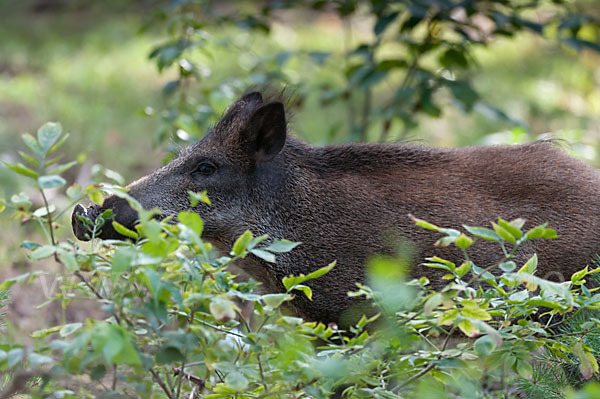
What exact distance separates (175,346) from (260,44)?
7.61 meters

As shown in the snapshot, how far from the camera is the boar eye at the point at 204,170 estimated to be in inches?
150

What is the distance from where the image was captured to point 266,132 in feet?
12.4

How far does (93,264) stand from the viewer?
2246mm

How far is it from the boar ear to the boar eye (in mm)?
210

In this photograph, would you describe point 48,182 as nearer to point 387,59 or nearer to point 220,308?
point 220,308

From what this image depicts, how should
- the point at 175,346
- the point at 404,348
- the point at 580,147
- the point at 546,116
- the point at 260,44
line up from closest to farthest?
the point at 175,346 → the point at 404,348 → the point at 580,147 → the point at 546,116 → the point at 260,44

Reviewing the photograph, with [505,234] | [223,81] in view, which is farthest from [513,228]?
[223,81]

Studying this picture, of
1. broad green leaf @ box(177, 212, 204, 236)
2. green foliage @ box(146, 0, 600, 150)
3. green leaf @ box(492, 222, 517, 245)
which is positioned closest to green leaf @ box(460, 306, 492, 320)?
green leaf @ box(492, 222, 517, 245)

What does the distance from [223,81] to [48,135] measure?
10.5 ft

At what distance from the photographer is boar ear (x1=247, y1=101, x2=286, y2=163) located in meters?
3.71

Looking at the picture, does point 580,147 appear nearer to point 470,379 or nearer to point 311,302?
point 311,302

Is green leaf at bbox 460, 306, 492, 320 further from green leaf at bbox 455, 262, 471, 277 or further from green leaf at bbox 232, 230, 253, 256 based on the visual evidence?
green leaf at bbox 232, 230, 253, 256

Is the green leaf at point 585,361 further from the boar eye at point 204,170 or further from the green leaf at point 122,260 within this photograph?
the boar eye at point 204,170

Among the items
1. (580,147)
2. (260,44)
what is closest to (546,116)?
(580,147)
